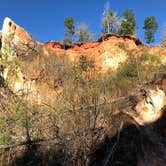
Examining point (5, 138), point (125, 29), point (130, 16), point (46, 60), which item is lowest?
point (5, 138)

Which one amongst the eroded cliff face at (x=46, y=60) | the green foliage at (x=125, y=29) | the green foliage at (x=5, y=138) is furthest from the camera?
the green foliage at (x=125, y=29)

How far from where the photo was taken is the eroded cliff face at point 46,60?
798 centimetres

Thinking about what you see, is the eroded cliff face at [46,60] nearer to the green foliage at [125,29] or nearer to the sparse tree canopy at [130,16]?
the green foliage at [125,29]

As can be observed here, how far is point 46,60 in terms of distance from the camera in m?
14.7

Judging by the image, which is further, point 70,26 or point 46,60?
point 70,26

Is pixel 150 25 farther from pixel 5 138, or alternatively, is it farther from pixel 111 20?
pixel 5 138

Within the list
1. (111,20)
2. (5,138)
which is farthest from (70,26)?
(5,138)

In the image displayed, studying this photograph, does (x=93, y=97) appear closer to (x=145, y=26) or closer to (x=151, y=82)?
(x=151, y=82)

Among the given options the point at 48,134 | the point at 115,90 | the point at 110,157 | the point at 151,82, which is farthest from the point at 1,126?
the point at 151,82

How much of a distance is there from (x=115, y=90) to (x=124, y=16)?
2309 cm

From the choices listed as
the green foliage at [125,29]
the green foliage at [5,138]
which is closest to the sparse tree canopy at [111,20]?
the green foliage at [125,29]

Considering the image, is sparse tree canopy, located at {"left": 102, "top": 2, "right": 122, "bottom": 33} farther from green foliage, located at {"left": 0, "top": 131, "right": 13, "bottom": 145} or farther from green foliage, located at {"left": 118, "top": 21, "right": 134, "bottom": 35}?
green foliage, located at {"left": 0, "top": 131, "right": 13, "bottom": 145}

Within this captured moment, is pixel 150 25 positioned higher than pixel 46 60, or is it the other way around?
pixel 150 25

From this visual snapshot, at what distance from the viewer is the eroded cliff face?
798 centimetres
